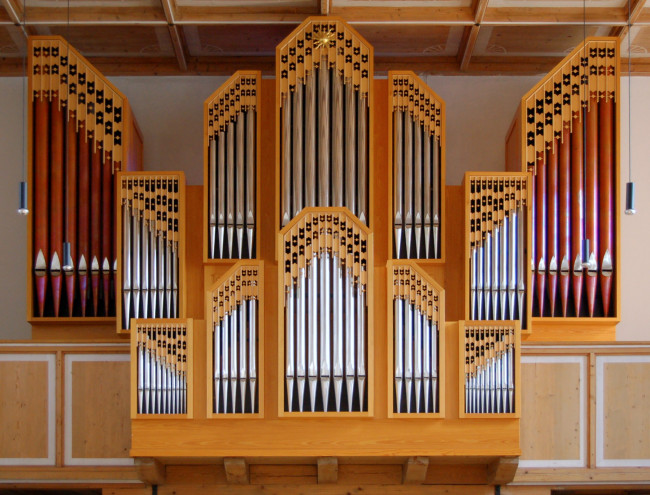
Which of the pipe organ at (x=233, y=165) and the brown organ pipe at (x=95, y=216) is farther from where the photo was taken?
the brown organ pipe at (x=95, y=216)

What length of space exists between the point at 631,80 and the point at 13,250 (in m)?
7.15

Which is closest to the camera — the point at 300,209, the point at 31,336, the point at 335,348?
the point at 335,348

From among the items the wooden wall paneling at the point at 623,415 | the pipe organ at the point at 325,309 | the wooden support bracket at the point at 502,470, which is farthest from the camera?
the wooden wall paneling at the point at 623,415

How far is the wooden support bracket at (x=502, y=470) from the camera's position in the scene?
10.1 metres

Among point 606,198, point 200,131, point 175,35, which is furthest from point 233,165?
point 606,198

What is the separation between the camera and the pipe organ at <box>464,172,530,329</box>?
10.7m

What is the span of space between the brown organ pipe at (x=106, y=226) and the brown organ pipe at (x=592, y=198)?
4.76 m

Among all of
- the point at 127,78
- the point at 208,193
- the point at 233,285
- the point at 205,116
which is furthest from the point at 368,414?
the point at 127,78

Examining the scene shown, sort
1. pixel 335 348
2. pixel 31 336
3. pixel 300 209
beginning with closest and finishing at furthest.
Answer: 1. pixel 335 348
2. pixel 300 209
3. pixel 31 336

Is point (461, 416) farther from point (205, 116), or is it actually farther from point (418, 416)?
point (205, 116)

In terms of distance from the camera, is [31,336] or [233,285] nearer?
[233,285]

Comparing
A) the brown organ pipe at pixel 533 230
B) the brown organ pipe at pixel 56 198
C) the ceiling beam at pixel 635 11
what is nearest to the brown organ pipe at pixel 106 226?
the brown organ pipe at pixel 56 198

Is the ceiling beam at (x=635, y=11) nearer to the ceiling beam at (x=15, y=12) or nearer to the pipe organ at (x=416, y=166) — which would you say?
the pipe organ at (x=416, y=166)

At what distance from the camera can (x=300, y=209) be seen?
10.9m
